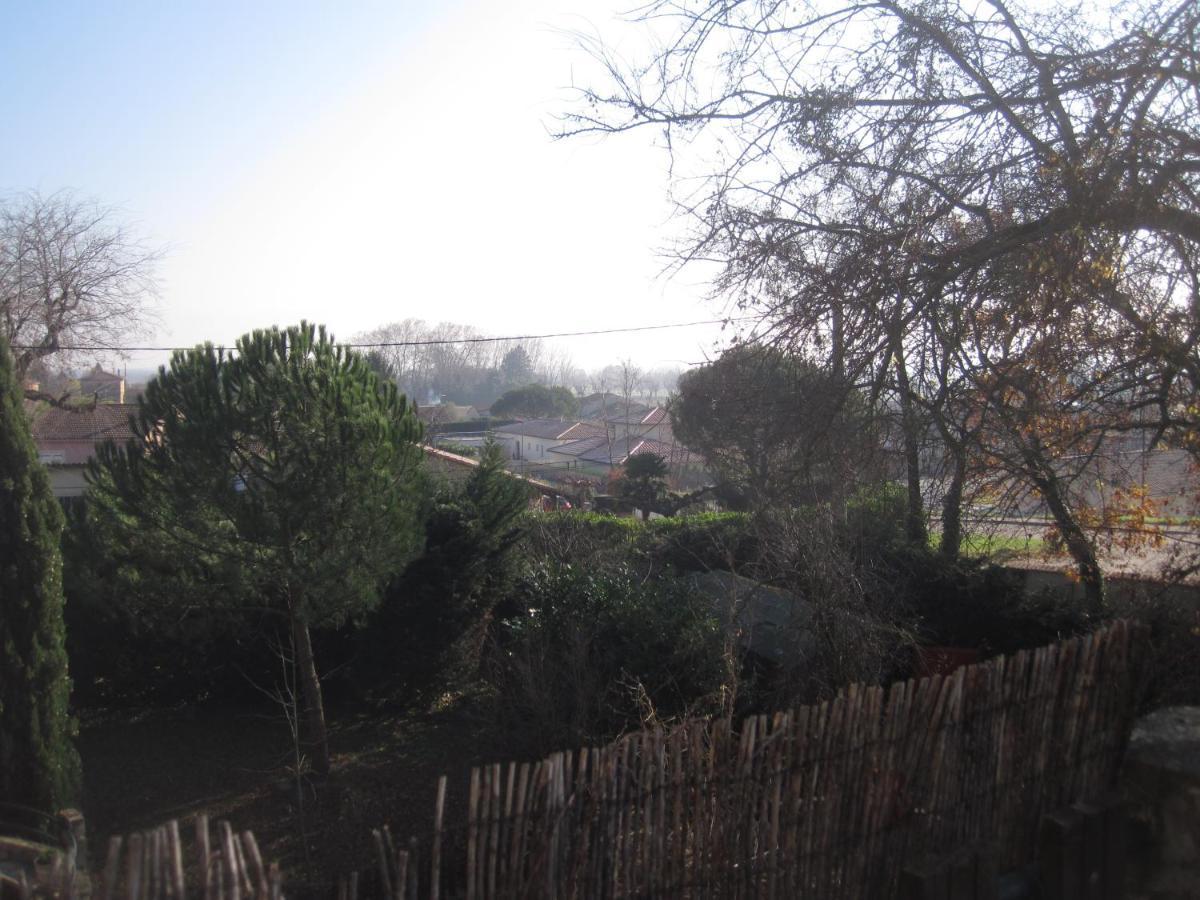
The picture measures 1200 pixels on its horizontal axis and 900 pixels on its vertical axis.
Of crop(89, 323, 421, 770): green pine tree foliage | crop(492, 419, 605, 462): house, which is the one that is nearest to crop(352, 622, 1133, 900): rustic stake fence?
crop(89, 323, 421, 770): green pine tree foliage

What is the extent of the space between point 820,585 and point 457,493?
16.3 ft

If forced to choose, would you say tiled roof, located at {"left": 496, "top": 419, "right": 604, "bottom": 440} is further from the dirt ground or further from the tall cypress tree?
the tall cypress tree

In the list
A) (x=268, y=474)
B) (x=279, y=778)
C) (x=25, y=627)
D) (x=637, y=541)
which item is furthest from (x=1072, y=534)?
(x=25, y=627)

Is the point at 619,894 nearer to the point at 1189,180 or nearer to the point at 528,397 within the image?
the point at 1189,180

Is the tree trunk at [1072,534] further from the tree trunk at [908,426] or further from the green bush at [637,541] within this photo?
the green bush at [637,541]

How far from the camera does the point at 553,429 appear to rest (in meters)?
47.0

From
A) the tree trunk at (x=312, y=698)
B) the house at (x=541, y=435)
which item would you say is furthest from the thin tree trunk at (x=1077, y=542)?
the house at (x=541, y=435)

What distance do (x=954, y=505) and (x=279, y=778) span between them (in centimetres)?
630

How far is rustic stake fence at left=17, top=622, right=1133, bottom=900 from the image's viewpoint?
9.57 feet

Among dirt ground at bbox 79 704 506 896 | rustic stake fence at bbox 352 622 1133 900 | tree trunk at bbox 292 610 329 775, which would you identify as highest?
rustic stake fence at bbox 352 622 1133 900

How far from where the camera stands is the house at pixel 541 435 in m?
45.0

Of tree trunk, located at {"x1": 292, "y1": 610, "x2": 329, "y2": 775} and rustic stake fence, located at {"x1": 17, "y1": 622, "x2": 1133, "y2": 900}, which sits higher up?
rustic stake fence, located at {"x1": 17, "y1": 622, "x2": 1133, "y2": 900}

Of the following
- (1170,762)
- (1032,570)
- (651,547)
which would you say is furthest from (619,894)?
(651,547)

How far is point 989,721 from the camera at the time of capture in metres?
4.05
